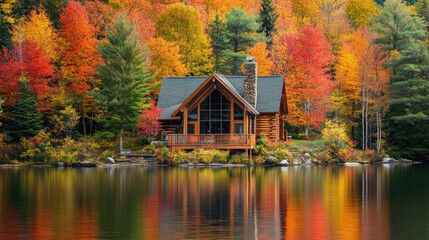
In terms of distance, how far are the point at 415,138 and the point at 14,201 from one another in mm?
40444

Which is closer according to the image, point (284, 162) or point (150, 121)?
point (284, 162)

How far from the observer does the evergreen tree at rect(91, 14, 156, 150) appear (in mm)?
62781

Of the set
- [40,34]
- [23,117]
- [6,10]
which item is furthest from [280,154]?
[6,10]

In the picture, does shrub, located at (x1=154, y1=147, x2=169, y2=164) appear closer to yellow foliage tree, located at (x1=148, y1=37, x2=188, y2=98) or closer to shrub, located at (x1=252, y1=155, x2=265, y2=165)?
shrub, located at (x1=252, y1=155, x2=265, y2=165)

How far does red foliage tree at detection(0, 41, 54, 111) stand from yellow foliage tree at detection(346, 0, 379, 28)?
43759 mm

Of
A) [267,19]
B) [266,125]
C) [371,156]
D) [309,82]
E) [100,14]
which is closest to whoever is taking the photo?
[266,125]

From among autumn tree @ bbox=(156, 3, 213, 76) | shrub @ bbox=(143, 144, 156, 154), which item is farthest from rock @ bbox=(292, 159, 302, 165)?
autumn tree @ bbox=(156, 3, 213, 76)

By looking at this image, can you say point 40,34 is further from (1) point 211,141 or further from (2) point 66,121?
(1) point 211,141

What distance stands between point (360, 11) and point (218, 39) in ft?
86.0

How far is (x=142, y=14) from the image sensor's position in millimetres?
81250

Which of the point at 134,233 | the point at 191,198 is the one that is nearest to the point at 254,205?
the point at 191,198

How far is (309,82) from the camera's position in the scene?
225 ft

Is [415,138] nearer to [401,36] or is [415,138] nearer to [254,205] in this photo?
[401,36]

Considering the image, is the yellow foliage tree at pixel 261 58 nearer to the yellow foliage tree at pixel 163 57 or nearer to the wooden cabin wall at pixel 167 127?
the yellow foliage tree at pixel 163 57
